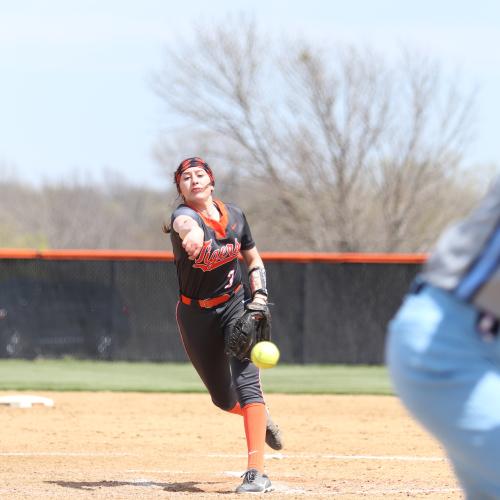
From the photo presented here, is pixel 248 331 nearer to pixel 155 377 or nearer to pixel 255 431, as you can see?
pixel 255 431

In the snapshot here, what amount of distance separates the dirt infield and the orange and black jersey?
106cm

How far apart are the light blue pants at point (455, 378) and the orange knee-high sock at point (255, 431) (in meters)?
3.35

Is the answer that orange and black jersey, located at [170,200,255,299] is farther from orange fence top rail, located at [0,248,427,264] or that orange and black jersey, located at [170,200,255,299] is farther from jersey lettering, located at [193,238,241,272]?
orange fence top rail, located at [0,248,427,264]

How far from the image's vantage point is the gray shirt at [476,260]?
2451mm

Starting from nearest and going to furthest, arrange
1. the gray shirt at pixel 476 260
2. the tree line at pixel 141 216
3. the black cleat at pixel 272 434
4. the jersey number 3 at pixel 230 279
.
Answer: the gray shirt at pixel 476 260 < the jersey number 3 at pixel 230 279 < the black cleat at pixel 272 434 < the tree line at pixel 141 216

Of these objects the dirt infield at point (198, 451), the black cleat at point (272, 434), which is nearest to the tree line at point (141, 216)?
the dirt infield at point (198, 451)

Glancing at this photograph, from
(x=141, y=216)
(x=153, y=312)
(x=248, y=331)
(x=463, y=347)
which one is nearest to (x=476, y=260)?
(x=463, y=347)

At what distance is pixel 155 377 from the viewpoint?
13492mm

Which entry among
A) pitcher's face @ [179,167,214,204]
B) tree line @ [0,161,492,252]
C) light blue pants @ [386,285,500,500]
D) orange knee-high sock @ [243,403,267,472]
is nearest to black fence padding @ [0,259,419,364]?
tree line @ [0,161,492,252]

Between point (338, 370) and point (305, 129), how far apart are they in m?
12.0

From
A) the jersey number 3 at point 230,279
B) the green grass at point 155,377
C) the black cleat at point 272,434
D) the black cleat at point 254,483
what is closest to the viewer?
the black cleat at point 254,483

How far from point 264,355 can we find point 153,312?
9158mm

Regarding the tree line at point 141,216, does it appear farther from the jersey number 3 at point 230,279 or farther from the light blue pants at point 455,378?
the light blue pants at point 455,378

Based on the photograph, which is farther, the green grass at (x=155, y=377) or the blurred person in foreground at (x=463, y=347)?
the green grass at (x=155, y=377)
